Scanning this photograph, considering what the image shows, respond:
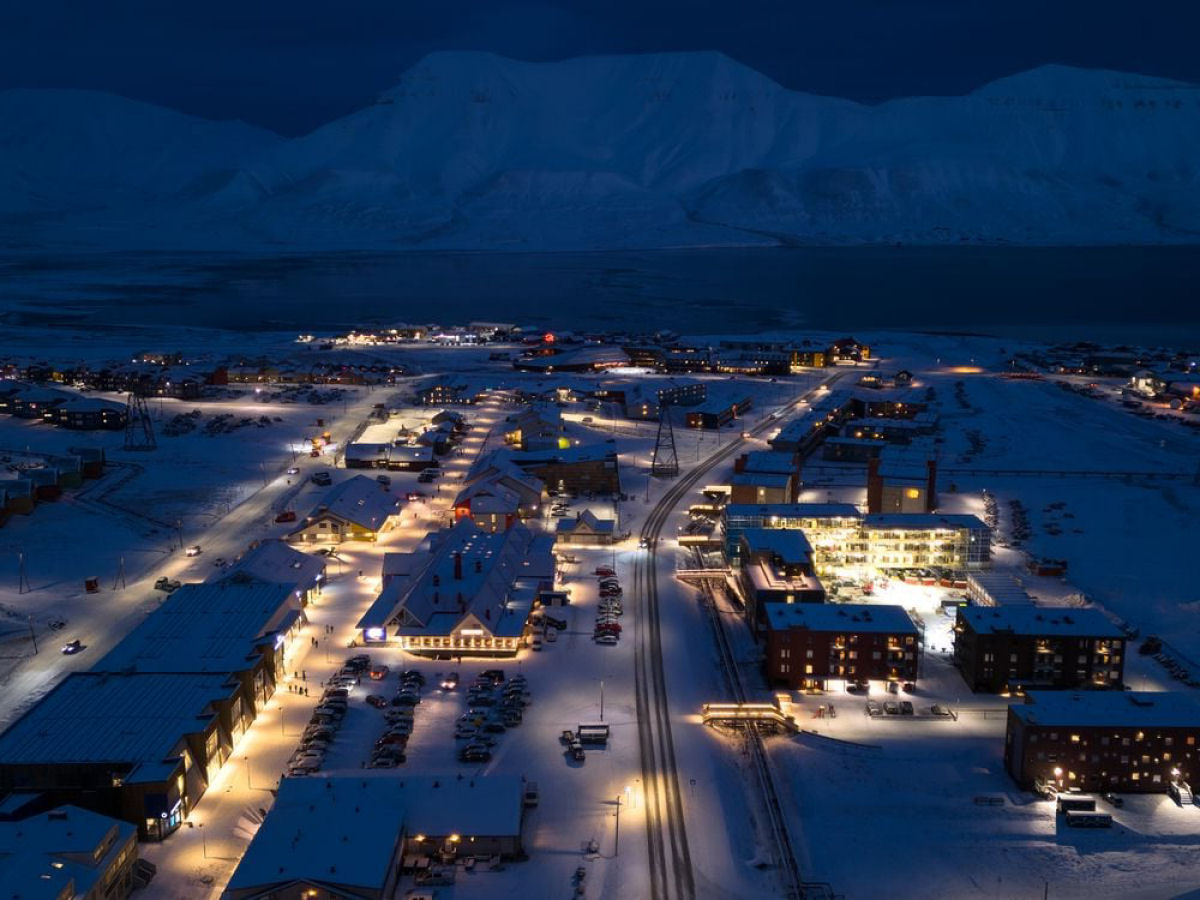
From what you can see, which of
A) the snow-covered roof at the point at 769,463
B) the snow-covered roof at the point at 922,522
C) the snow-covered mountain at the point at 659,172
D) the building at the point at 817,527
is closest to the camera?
the snow-covered roof at the point at 922,522

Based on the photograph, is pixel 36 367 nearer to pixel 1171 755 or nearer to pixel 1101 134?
pixel 1171 755

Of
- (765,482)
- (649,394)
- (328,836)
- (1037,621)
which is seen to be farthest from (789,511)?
(649,394)

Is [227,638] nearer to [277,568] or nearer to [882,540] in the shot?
[277,568]

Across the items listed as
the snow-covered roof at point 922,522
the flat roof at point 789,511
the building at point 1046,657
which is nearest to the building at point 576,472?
the flat roof at point 789,511

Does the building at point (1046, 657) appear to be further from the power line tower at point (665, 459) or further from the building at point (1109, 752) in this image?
the power line tower at point (665, 459)

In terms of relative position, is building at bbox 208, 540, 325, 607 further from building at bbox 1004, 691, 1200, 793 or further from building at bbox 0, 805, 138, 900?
building at bbox 1004, 691, 1200, 793

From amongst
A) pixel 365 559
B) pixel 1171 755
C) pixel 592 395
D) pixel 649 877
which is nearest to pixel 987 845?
pixel 1171 755
